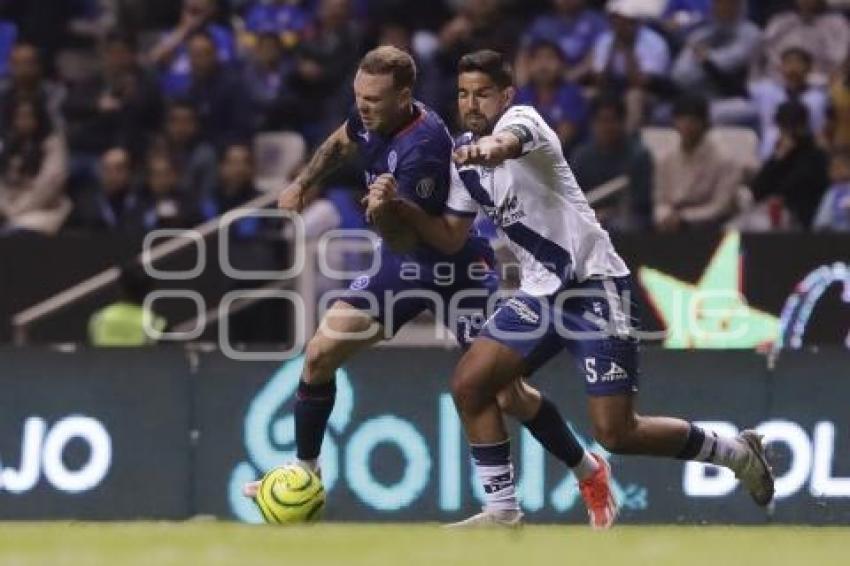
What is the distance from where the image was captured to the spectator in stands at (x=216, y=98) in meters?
17.9

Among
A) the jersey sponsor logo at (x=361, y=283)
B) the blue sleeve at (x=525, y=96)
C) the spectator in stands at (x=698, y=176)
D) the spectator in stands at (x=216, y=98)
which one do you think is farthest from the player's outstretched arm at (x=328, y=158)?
the spectator in stands at (x=216, y=98)

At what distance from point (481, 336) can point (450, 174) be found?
76 centimetres

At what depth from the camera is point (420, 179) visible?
10.8m

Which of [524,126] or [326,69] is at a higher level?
[326,69]

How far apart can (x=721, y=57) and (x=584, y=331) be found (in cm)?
734

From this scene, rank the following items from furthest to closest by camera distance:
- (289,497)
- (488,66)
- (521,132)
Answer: (289,497) → (488,66) → (521,132)

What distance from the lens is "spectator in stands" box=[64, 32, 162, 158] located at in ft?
59.3

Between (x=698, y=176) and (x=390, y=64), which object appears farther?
(x=698, y=176)

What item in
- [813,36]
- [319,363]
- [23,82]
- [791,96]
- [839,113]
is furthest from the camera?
[23,82]

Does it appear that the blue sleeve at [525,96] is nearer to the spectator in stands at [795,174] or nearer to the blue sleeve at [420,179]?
the spectator in stands at [795,174]

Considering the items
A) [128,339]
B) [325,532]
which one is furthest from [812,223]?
[325,532]

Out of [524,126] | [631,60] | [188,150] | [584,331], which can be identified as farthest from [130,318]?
[524,126]

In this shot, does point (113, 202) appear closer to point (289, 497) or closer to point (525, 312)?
point (289, 497)

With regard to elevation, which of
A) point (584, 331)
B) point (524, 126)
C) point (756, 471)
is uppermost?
point (524, 126)
